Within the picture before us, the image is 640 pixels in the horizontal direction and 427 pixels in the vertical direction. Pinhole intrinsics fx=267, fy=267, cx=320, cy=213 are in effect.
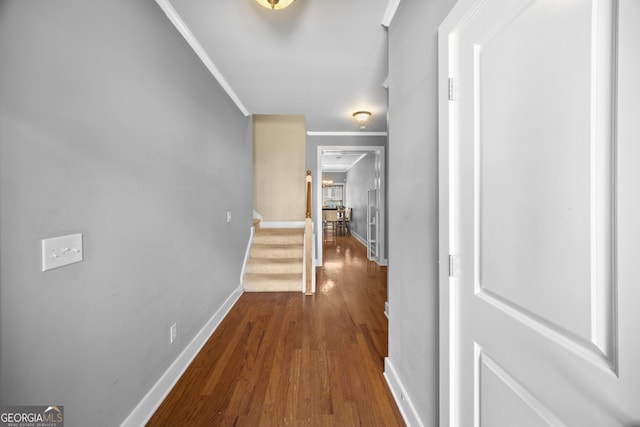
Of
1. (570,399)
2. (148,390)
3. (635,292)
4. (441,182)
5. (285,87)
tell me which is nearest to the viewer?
(635,292)

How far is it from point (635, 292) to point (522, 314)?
285 millimetres

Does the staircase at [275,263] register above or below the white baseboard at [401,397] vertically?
above

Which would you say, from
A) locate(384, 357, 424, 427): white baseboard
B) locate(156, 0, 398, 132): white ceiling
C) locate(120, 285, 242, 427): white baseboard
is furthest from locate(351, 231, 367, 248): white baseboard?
locate(384, 357, 424, 427): white baseboard

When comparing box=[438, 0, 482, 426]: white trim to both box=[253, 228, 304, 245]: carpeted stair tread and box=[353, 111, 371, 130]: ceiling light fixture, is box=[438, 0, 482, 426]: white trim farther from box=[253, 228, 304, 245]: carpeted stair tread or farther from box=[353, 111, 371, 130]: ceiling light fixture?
box=[253, 228, 304, 245]: carpeted stair tread

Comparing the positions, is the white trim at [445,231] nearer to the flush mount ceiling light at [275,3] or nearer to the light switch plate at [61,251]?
the flush mount ceiling light at [275,3]

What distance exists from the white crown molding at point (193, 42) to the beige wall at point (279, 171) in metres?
2.17

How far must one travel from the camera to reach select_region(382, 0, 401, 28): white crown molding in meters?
1.68

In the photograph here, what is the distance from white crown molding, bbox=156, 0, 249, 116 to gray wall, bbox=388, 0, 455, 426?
1468mm

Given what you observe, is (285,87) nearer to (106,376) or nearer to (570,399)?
(106,376)

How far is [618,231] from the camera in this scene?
1.67 ft

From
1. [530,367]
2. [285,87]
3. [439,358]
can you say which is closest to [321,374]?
[439,358]

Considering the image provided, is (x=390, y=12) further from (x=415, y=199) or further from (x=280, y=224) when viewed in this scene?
(x=280, y=224)

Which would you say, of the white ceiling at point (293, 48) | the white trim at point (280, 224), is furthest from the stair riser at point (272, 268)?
the white ceiling at point (293, 48)

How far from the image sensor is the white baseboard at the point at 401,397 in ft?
4.58
